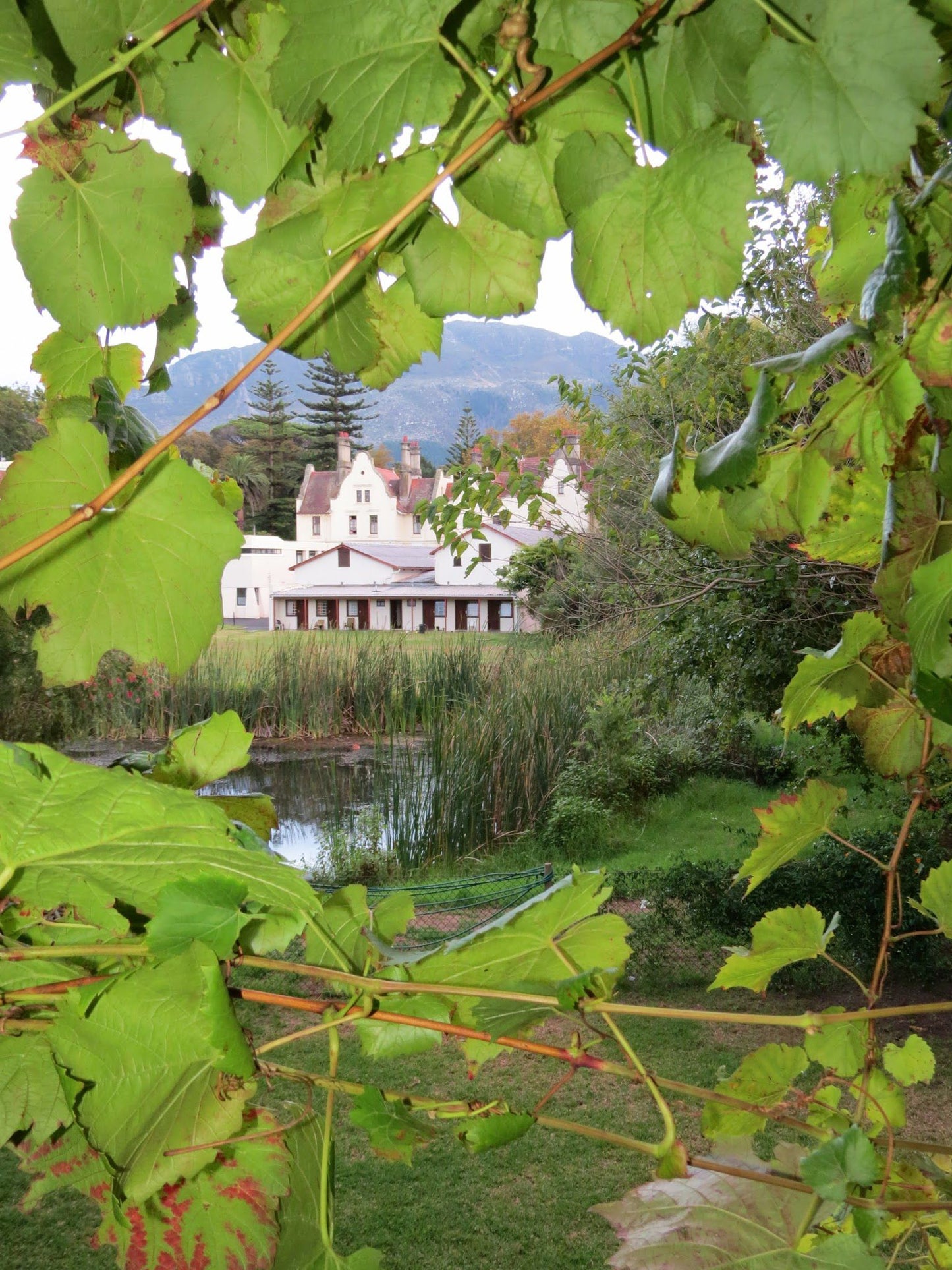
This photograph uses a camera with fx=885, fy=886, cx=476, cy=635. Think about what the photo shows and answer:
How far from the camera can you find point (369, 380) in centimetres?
49

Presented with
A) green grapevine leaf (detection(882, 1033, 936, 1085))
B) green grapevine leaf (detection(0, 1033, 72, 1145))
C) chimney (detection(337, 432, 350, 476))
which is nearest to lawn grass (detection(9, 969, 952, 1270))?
green grapevine leaf (detection(882, 1033, 936, 1085))

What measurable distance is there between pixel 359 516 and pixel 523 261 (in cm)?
2175

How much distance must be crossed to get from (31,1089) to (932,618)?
1.33 ft

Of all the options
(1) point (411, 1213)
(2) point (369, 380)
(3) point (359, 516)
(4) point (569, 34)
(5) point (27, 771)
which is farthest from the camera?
(3) point (359, 516)

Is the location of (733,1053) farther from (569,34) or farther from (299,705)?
(299,705)

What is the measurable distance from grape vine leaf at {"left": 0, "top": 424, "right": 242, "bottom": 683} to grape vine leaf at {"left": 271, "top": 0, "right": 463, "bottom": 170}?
0.14 meters

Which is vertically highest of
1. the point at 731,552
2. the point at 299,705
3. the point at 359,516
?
the point at 359,516

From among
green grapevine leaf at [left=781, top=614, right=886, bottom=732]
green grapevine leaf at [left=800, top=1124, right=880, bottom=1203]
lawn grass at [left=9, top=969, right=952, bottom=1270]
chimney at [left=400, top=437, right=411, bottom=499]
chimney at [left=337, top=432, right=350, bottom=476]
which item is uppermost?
chimney at [left=337, top=432, right=350, bottom=476]

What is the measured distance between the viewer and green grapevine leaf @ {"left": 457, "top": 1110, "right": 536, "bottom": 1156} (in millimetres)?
332

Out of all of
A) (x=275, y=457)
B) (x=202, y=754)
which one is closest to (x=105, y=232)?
(x=202, y=754)

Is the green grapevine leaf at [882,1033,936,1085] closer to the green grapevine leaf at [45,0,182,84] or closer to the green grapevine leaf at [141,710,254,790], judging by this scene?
the green grapevine leaf at [141,710,254,790]

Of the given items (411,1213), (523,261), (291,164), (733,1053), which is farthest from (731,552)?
(733,1053)

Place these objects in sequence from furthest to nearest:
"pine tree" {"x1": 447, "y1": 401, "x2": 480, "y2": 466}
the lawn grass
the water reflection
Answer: "pine tree" {"x1": 447, "y1": 401, "x2": 480, "y2": 466}, the water reflection, the lawn grass

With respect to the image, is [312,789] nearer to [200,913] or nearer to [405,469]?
[200,913]
